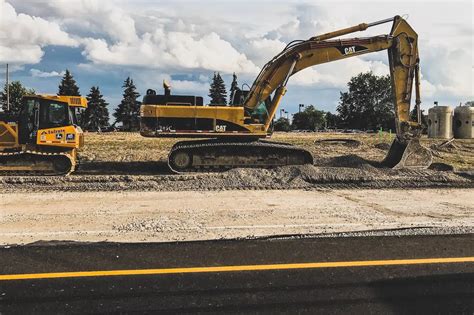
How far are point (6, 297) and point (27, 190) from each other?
7.46 m

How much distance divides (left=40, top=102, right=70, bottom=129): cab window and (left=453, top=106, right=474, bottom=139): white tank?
96.0 feet

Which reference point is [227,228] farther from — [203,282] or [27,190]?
[27,190]

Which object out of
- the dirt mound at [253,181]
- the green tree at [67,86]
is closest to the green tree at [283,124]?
the green tree at [67,86]

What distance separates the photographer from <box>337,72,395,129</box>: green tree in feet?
334

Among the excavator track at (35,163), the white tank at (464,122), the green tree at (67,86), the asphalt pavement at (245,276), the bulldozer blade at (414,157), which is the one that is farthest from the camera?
the green tree at (67,86)

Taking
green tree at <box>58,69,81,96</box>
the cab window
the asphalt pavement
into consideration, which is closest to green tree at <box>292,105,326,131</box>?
green tree at <box>58,69,81,96</box>

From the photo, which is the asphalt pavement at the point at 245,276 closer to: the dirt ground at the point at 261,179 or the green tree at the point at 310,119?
the dirt ground at the point at 261,179

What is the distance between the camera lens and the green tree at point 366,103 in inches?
4008

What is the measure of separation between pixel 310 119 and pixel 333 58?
9807 centimetres

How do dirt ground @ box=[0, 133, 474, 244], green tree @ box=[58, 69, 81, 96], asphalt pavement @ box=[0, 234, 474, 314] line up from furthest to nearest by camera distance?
1. green tree @ box=[58, 69, 81, 96]
2. dirt ground @ box=[0, 133, 474, 244]
3. asphalt pavement @ box=[0, 234, 474, 314]

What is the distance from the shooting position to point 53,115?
44.8ft

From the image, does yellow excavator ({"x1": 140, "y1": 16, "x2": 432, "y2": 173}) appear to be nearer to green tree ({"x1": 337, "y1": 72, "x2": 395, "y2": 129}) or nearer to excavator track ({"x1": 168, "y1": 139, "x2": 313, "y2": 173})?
excavator track ({"x1": 168, "y1": 139, "x2": 313, "y2": 173})

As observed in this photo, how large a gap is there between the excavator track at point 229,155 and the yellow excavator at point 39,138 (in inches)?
125

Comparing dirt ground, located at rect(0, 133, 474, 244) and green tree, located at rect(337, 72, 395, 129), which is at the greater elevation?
green tree, located at rect(337, 72, 395, 129)
